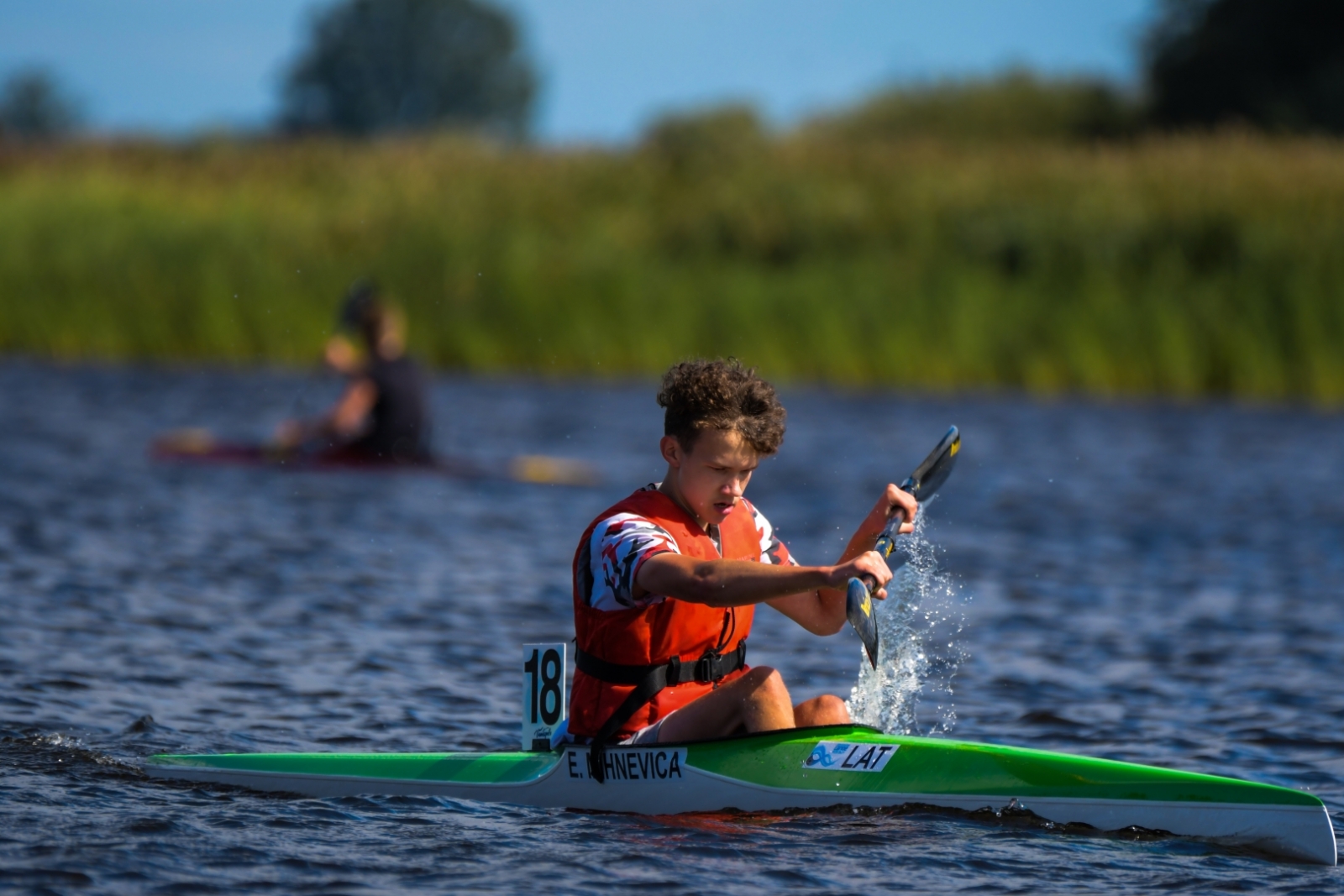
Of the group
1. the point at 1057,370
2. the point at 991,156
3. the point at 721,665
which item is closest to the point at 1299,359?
the point at 1057,370

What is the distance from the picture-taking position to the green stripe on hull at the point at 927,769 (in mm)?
4633

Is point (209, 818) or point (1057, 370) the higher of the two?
point (1057, 370)

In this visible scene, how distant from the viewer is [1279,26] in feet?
108

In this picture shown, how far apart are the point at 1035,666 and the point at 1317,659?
1212 millimetres

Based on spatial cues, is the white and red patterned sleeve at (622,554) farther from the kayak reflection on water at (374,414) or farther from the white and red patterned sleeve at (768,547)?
the kayak reflection on water at (374,414)

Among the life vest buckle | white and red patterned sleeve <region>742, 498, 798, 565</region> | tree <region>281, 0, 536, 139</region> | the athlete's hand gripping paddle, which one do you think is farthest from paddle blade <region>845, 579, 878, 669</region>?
tree <region>281, 0, 536, 139</region>

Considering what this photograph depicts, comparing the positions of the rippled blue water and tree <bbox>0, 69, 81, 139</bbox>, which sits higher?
tree <bbox>0, 69, 81, 139</bbox>

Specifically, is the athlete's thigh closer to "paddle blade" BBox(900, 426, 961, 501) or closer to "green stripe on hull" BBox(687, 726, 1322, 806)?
"green stripe on hull" BBox(687, 726, 1322, 806)

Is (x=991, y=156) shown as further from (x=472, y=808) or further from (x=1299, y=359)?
(x=472, y=808)

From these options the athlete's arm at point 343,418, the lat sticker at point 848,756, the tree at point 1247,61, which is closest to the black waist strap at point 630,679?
the lat sticker at point 848,756

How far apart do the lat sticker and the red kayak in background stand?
308 inches

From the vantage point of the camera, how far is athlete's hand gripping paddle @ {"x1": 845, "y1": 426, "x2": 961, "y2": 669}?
13.9 ft

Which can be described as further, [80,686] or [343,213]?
[343,213]

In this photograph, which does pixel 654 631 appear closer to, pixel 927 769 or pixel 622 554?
pixel 622 554
